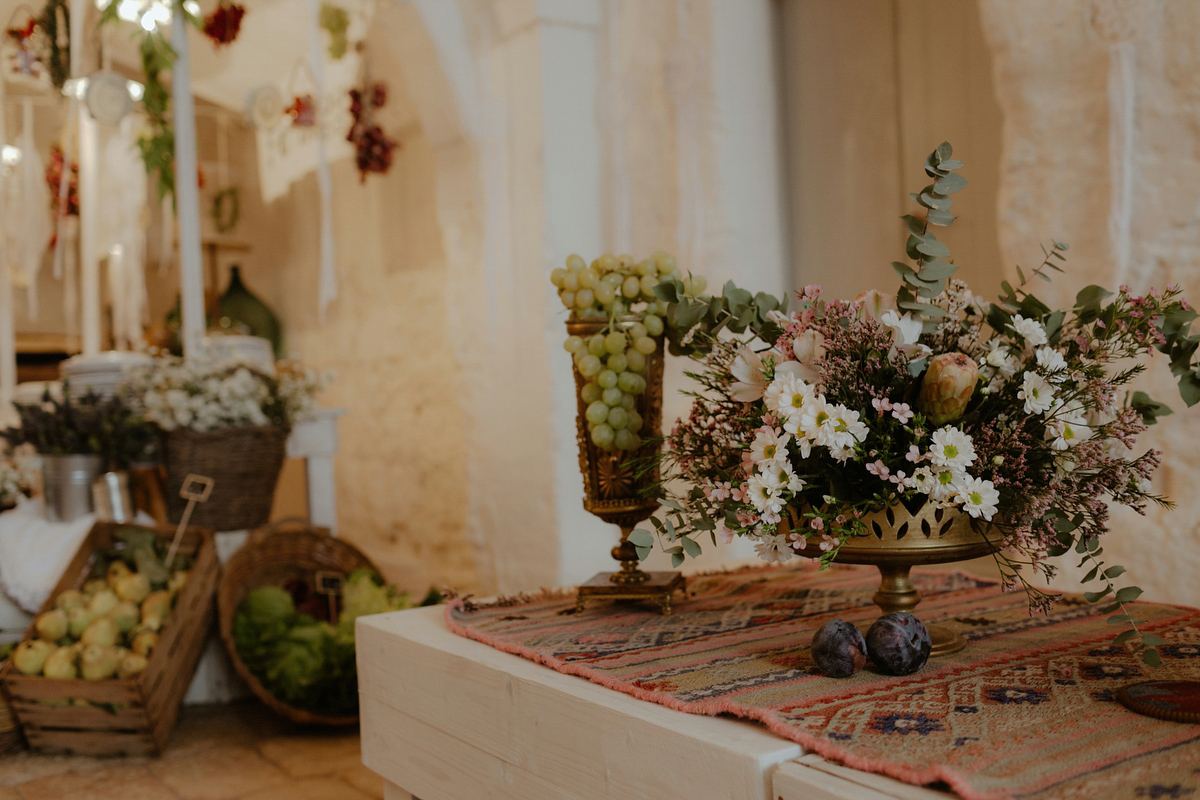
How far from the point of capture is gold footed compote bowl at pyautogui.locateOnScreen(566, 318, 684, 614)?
4.31 ft

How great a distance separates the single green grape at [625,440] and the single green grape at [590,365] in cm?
8

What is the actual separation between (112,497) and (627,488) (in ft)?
7.47

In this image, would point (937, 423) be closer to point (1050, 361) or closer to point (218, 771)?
point (1050, 361)

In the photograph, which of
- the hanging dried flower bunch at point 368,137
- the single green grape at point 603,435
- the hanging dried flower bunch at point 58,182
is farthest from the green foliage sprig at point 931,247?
the hanging dried flower bunch at point 58,182

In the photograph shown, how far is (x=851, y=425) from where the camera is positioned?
934mm

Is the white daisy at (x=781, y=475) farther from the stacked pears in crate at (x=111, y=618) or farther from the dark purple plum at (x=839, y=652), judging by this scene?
the stacked pears in crate at (x=111, y=618)

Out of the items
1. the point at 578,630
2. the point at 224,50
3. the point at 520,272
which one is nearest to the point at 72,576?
the point at 520,272

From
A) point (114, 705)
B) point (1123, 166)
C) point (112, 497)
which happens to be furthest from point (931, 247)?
point (112, 497)

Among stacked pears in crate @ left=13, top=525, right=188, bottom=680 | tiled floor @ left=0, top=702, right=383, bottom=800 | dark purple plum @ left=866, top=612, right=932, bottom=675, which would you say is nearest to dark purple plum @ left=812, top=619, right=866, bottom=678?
dark purple plum @ left=866, top=612, right=932, bottom=675

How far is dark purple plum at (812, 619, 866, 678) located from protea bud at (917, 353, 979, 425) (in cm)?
23

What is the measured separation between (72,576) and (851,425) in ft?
8.46

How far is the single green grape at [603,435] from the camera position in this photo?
50.6 inches

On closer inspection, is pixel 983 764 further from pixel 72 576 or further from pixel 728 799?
pixel 72 576

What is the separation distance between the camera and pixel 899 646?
0.94 m
